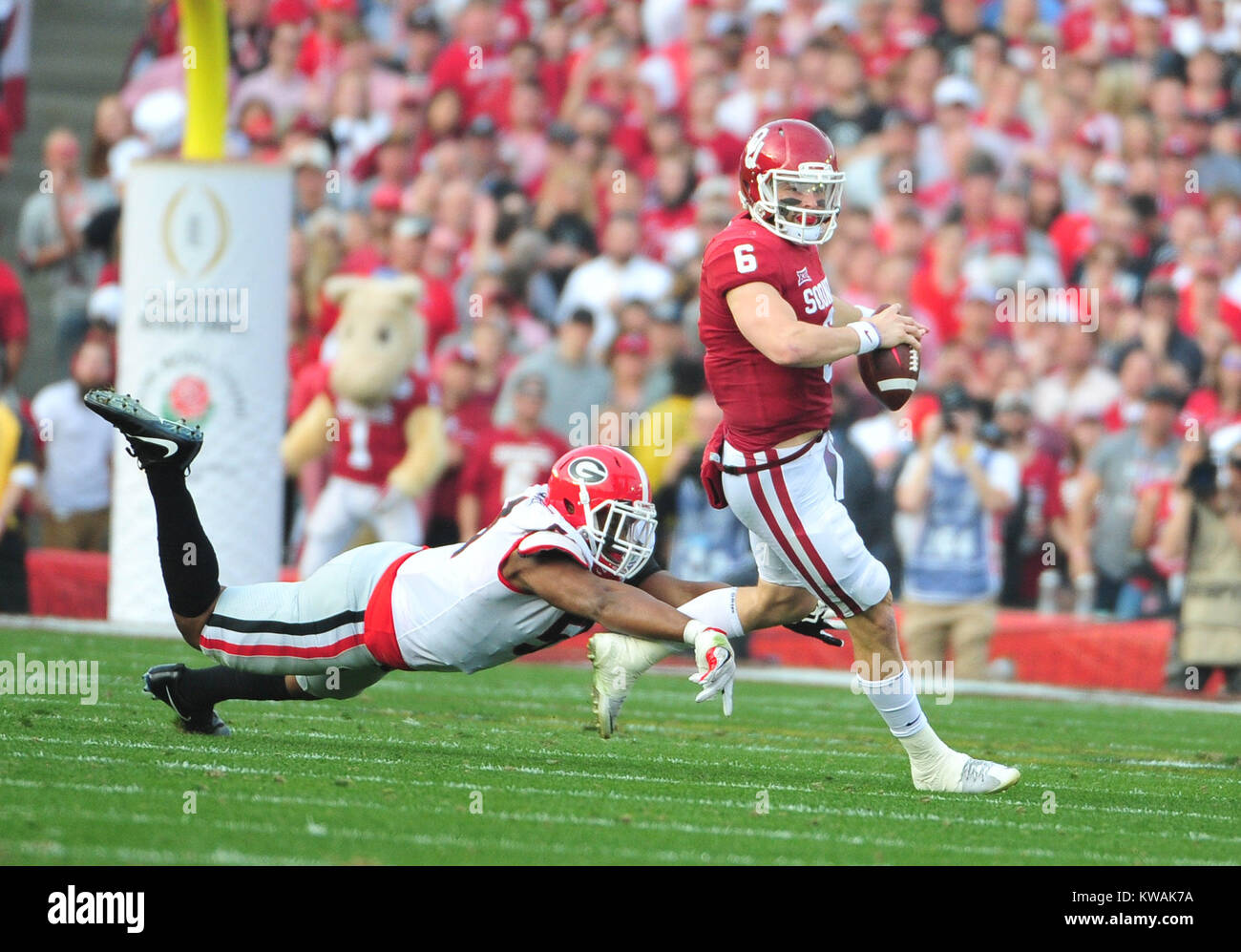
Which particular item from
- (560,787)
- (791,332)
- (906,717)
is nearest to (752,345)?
(791,332)

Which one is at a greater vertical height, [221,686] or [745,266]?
[745,266]

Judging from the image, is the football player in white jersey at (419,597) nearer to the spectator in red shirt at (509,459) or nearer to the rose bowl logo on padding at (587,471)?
the rose bowl logo on padding at (587,471)

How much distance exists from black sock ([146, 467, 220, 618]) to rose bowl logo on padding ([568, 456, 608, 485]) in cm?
131

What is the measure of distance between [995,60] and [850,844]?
462 inches

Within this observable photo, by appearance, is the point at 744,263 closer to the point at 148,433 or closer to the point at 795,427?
the point at 795,427

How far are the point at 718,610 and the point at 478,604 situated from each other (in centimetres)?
94

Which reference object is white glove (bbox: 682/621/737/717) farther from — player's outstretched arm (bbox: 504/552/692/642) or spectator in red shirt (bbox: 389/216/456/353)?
spectator in red shirt (bbox: 389/216/456/353)

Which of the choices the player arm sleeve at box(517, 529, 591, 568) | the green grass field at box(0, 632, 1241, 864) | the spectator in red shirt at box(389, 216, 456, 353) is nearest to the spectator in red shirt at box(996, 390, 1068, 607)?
the green grass field at box(0, 632, 1241, 864)

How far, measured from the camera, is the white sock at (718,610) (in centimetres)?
712

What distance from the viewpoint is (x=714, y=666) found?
6051 millimetres

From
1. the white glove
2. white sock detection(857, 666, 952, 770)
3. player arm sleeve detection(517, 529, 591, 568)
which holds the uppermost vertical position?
player arm sleeve detection(517, 529, 591, 568)

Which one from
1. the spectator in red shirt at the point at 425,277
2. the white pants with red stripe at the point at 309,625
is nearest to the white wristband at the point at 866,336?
the white pants with red stripe at the point at 309,625

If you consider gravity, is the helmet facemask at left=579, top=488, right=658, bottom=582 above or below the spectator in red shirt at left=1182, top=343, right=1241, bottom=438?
below

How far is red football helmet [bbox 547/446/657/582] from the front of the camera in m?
6.68
